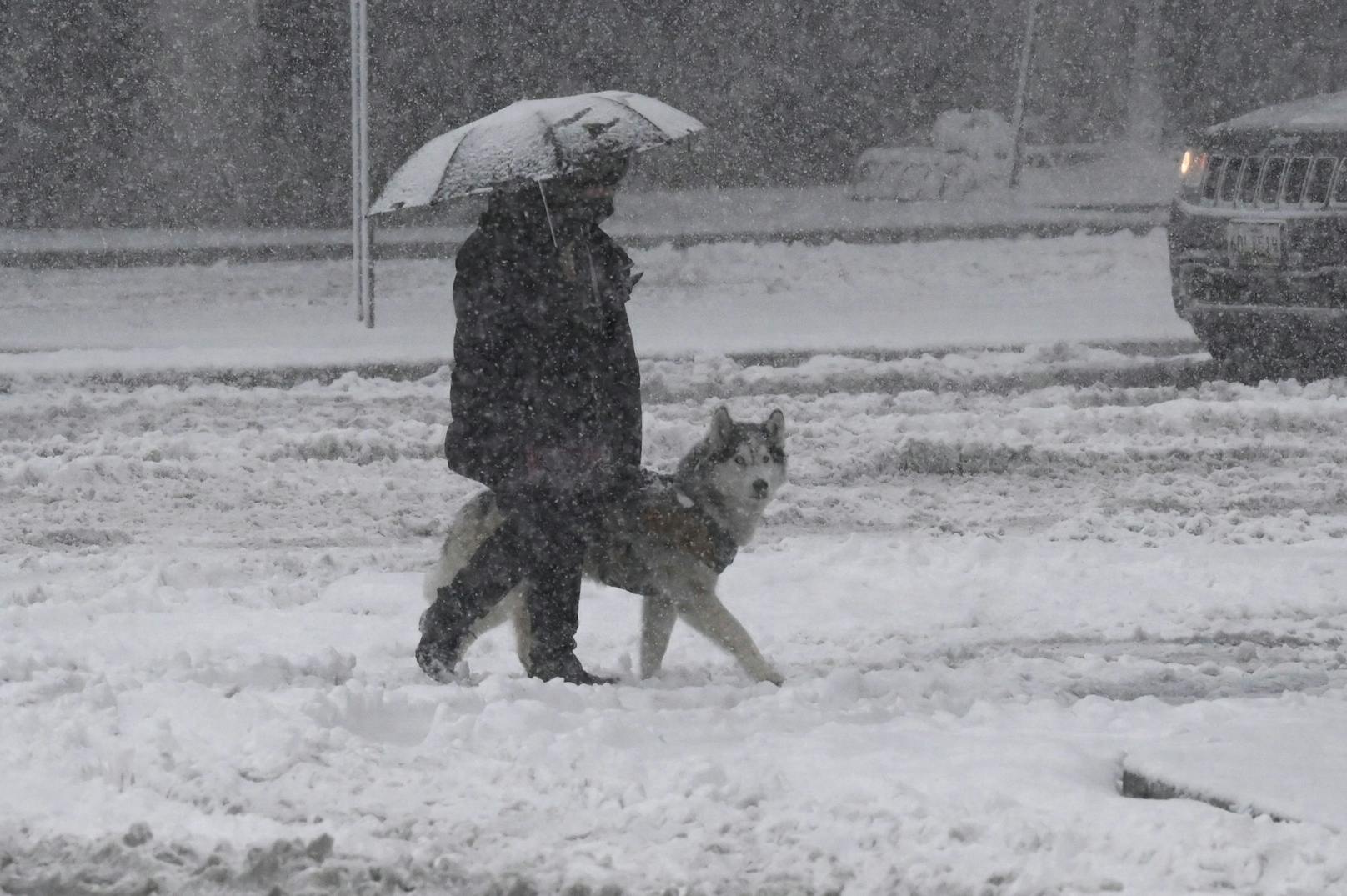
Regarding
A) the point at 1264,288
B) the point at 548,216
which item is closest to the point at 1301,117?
the point at 1264,288

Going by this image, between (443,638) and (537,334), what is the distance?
0.97 m

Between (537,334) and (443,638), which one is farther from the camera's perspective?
(443,638)

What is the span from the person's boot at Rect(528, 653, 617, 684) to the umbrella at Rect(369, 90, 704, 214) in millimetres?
1433

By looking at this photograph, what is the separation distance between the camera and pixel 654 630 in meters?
5.20

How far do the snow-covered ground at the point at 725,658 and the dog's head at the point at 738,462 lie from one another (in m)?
0.60

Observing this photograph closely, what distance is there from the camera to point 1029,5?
2019 cm

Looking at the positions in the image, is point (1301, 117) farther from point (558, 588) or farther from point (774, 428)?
point (558, 588)

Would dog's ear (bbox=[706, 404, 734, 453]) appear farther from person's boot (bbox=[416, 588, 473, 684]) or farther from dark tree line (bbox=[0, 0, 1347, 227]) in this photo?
dark tree line (bbox=[0, 0, 1347, 227])

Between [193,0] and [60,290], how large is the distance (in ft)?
17.4

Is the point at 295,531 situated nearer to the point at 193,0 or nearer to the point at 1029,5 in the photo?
the point at 193,0

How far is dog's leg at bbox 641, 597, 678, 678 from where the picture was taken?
5160mm

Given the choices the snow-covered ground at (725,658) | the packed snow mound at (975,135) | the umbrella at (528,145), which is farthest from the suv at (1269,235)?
the packed snow mound at (975,135)

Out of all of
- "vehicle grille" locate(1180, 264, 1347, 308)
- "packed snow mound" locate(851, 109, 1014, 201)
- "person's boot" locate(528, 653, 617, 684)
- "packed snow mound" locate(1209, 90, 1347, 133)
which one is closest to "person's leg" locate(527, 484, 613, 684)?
"person's boot" locate(528, 653, 617, 684)

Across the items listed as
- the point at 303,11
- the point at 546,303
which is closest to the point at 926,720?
the point at 546,303
